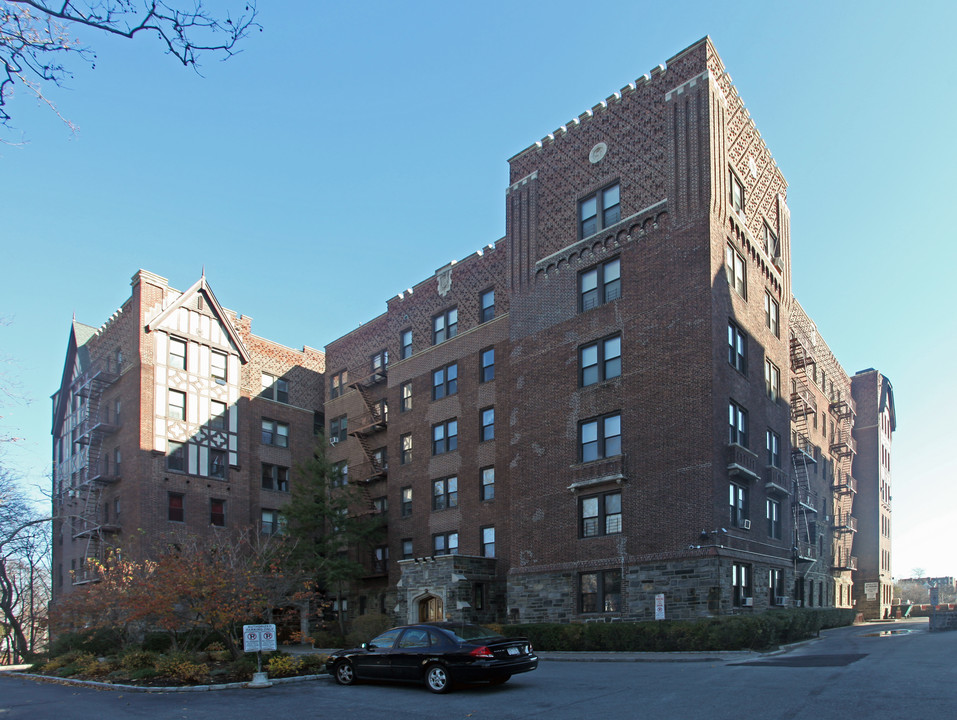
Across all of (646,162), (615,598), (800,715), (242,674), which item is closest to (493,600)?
(615,598)

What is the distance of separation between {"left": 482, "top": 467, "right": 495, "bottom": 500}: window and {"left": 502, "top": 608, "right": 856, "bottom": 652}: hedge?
8233 millimetres

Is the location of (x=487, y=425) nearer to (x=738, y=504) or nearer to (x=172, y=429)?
(x=738, y=504)

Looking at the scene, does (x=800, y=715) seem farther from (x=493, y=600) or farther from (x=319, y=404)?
(x=319, y=404)

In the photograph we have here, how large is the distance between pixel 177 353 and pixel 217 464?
21.4ft

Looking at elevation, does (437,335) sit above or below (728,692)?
above

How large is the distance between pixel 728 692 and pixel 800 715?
2.82m

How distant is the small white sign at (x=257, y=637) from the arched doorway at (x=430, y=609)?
52.8 ft

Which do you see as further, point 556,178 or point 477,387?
point 477,387

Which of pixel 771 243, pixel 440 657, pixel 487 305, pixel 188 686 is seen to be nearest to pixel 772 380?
pixel 771 243

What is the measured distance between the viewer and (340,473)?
43906 mm

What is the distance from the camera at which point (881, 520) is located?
6253 centimetres

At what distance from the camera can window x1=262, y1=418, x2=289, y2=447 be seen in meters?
49.3

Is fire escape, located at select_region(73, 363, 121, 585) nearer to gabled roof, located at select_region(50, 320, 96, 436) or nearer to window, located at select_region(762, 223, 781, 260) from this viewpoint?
gabled roof, located at select_region(50, 320, 96, 436)

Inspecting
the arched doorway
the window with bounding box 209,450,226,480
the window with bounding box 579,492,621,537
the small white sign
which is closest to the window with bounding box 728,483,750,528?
the window with bounding box 579,492,621,537
